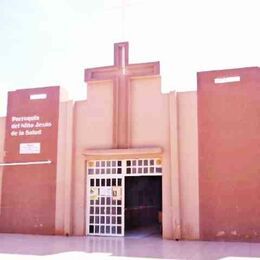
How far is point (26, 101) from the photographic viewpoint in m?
14.7

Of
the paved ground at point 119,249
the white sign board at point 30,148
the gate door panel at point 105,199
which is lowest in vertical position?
the paved ground at point 119,249

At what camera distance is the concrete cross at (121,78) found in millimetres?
13305

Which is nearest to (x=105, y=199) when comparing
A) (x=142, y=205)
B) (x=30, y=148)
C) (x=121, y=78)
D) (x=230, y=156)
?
(x=30, y=148)

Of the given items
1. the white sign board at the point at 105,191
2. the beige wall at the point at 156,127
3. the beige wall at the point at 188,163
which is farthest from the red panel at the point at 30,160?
the beige wall at the point at 188,163

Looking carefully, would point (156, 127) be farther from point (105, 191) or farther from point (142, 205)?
point (142, 205)

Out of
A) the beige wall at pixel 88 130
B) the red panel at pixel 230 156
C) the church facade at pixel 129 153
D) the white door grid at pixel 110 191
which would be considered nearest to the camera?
the red panel at pixel 230 156

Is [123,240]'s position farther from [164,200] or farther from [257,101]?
[257,101]

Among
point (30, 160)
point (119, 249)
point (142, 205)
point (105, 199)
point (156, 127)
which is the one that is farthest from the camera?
point (142, 205)

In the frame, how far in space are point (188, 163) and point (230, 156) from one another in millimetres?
1306

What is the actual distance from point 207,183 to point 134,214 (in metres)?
5.14

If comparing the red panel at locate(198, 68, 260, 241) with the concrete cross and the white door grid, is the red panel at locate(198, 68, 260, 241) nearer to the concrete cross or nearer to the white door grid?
the white door grid

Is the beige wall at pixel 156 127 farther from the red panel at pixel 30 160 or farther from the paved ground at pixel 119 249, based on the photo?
the red panel at pixel 30 160

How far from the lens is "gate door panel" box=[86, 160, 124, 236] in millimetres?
13148

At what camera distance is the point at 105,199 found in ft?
43.8
